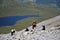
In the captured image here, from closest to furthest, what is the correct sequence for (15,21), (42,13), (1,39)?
(1,39) → (15,21) → (42,13)

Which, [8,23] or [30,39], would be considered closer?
[30,39]

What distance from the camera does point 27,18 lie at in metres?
33.1

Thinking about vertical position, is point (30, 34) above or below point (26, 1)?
below

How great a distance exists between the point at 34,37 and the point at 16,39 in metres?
2.25

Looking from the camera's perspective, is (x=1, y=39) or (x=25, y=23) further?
(x=25, y=23)

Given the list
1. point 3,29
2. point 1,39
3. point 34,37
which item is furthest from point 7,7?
point 34,37

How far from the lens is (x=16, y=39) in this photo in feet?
63.3

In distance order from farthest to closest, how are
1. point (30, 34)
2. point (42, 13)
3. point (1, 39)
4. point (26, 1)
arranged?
point (26, 1) < point (42, 13) < point (1, 39) < point (30, 34)

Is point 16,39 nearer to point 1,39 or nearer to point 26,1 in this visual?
point 1,39

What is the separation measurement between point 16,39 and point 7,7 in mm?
20793

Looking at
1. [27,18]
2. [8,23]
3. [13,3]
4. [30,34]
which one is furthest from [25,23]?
[30,34]

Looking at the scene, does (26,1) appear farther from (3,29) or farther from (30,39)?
(30,39)

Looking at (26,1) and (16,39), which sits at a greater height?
(26,1)

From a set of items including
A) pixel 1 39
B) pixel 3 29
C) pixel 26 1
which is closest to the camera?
pixel 1 39
